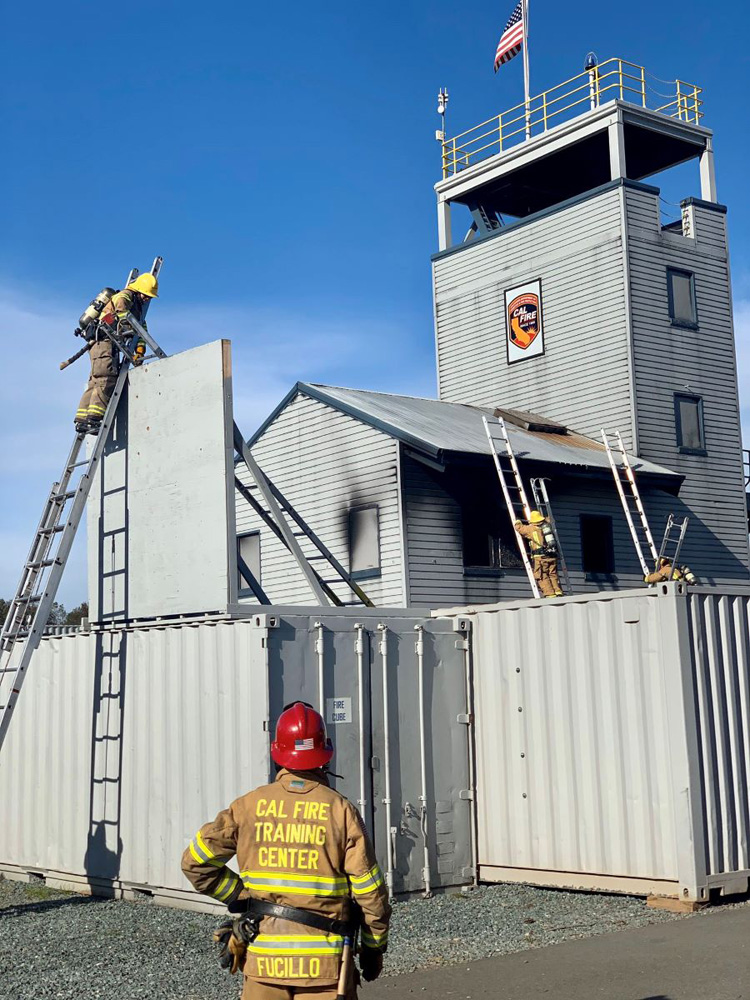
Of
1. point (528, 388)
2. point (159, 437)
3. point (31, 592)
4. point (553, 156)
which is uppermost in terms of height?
A: point (553, 156)

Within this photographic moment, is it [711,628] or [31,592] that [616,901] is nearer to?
[711,628]

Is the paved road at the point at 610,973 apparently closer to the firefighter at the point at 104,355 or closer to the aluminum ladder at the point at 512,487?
the firefighter at the point at 104,355

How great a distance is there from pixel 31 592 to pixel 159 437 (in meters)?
2.32

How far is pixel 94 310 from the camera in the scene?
580 inches

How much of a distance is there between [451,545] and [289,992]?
53.6 ft

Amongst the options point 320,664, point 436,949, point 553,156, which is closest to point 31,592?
point 320,664

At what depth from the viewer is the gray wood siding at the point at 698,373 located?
990 inches

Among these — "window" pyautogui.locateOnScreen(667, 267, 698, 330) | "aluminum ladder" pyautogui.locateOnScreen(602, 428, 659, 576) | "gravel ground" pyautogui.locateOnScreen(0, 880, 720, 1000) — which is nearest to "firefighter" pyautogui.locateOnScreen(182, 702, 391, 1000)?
"gravel ground" pyautogui.locateOnScreen(0, 880, 720, 1000)

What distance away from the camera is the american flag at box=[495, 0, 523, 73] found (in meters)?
29.4

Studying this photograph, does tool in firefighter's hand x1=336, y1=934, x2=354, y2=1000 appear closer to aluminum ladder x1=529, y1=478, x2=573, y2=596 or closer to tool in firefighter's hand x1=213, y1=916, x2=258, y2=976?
tool in firefighter's hand x1=213, y1=916, x2=258, y2=976

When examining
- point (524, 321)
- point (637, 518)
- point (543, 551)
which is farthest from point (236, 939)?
point (524, 321)

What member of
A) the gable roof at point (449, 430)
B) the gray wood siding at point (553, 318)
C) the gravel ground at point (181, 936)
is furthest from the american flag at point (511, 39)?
the gravel ground at point (181, 936)

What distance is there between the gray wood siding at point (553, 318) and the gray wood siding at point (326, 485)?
17.8 ft

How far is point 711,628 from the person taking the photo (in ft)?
38.0
